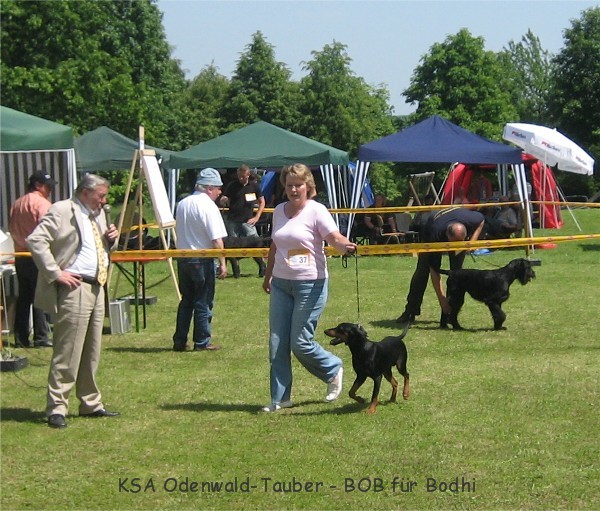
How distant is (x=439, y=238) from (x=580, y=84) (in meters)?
47.3

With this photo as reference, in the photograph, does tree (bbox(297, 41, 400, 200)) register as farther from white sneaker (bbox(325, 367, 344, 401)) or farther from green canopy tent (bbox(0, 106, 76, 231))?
white sneaker (bbox(325, 367, 344, 401))

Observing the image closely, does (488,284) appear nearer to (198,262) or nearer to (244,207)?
(198,262)

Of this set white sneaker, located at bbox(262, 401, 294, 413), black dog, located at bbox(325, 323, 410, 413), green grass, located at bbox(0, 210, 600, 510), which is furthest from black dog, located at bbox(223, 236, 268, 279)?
black dog, located at bbox(325, 323, 410, 413)

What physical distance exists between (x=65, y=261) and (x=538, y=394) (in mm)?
3488

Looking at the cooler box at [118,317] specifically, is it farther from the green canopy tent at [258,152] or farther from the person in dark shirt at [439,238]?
the green canopy tent at [258,152]

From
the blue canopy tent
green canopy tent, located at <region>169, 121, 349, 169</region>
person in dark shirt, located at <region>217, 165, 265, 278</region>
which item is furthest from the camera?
green canopy tent, located at <region>169, 121, 349, 169</region>

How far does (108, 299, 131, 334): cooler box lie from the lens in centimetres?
1088

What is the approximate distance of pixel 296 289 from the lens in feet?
23.0

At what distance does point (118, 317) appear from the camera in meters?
10.9

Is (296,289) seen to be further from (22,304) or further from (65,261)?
(22,304)

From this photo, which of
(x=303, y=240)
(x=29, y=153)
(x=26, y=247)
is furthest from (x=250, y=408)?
(x=29, y=153)

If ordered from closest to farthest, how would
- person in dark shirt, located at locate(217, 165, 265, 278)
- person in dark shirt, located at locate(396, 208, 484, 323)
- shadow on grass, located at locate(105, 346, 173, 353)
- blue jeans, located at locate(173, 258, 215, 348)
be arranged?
1. blue jeans, located at locate(173, 258, 215, 348)
2. shadow on grass, located at locate(105, 346, 173, 353)
3. person in dark shirt, located at locate(396, 208, 484, 323)
4. person in dark shirt, located at locate(217, 165, 265, 278)

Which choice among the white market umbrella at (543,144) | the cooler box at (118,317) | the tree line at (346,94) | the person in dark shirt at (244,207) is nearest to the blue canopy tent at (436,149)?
the white market umbrella at (543,144)

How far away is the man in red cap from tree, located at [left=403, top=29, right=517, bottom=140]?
150 feet
